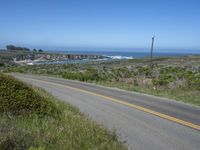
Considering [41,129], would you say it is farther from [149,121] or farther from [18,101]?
[149,121]

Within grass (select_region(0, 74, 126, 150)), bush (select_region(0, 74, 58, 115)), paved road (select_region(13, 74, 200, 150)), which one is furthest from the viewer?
bush (select_region(0, 74, 58, 115))

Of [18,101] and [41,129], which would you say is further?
[18,101]

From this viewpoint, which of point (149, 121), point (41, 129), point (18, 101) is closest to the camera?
point (41, 129)

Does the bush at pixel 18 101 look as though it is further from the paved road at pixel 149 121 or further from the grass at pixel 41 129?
the paved road at pixel 149 121

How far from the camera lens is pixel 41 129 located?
6578 millimetres

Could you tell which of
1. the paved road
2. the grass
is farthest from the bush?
the paved road

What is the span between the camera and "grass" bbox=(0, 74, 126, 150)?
563 cm

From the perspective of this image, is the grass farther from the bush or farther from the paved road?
the paved road

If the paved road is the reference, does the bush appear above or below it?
above

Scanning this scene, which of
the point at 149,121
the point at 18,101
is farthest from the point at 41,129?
the point at 149,121

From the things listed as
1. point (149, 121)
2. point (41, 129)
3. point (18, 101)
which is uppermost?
point (18, 101)

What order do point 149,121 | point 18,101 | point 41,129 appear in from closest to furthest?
point 41,129 → point 18,101 → point 149,121

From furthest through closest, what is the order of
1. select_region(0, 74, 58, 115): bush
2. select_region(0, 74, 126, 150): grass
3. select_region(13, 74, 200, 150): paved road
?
select_region(0, 74, 58, 115): bush, select_region(13, 74, 200, 150): paved road, select_region(0, 74, 126, 150): grass

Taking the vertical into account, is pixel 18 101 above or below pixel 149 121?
above
